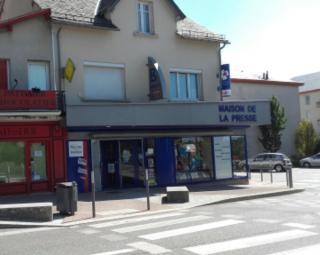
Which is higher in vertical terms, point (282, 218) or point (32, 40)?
point (32, 40)

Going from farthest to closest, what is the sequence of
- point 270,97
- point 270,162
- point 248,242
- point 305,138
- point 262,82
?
point 305,138 → point 270,97 → point 262,82 → point 270,162 → point 248,242

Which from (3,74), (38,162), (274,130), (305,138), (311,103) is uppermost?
(311,103)

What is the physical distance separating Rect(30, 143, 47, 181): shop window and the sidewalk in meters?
0.77

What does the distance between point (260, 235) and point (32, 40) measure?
13.0 metres

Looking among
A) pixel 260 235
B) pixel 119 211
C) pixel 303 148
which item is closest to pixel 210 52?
pixel 119 211

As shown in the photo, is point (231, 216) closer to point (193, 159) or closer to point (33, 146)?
point (33, 146)

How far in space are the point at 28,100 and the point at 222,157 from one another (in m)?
9.45

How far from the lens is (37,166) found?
19.9 meters

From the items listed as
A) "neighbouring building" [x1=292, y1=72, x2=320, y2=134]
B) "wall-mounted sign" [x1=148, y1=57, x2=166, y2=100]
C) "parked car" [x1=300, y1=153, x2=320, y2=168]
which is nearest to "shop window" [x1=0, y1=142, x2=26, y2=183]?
"wall-mounted sign" [x1=148, y1=57, x2=166, y2=100]

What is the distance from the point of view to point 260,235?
10094mm

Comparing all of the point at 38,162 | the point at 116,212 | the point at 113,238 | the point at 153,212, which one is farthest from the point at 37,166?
the point at 113,238

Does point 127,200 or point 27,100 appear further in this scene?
point 27,100

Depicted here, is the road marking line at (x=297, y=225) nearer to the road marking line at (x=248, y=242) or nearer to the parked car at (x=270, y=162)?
the road marking line at (x=248, y=242)

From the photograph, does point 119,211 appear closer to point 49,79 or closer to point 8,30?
point 49,79
